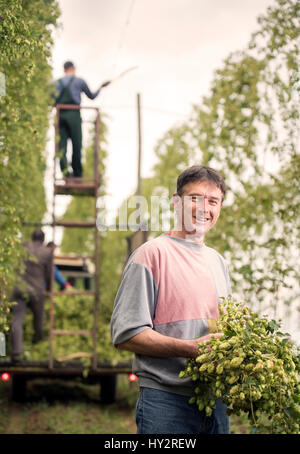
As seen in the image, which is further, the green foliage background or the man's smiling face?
the green foliage background

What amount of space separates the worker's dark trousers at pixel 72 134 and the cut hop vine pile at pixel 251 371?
5.71 m

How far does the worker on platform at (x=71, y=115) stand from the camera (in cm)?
801

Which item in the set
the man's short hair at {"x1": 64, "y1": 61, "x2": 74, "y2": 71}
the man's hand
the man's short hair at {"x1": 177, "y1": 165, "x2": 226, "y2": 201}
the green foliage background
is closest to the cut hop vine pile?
the man's hand

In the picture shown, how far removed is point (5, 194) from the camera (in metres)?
4.98

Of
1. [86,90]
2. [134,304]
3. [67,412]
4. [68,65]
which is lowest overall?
[67,412]

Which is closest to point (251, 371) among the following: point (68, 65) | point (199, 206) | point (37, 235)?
point (199, 206)

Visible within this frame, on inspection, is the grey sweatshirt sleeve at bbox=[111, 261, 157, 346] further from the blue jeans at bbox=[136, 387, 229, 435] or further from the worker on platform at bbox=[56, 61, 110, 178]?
the worker on platform at bbox=[56, 61, 110, 178]

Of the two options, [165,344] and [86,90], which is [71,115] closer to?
[86,90]

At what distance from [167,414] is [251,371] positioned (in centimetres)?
46

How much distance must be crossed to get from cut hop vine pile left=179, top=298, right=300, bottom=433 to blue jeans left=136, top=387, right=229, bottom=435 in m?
0.10

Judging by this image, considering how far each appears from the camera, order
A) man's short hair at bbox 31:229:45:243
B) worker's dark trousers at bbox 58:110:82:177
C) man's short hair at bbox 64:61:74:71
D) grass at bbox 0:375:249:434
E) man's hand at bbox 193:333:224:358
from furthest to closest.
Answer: man's short hair at bbox 31:229:45:243 → man's short hair at bbox 64:61:74:71 → worker's dark trousers at bbox 58:110:82:177 → grass at bbox 0:375:249:434 → man's hand at bbox 193:333:224:358

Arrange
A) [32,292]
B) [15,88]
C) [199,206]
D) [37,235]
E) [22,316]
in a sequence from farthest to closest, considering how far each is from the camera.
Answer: [37,235] → [32,292] → [22,316] → [15,88] → [199,206]

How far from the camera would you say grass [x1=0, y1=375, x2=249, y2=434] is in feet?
23.2

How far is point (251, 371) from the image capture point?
229 cm
